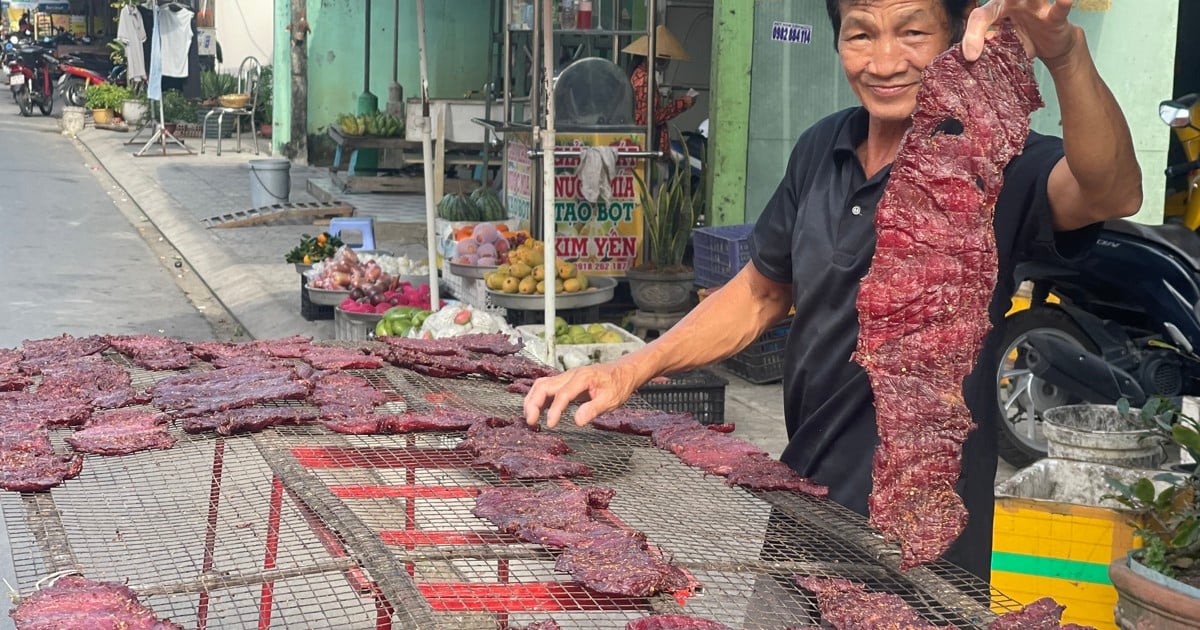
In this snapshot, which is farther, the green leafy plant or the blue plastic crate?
Answer: the green leafy plant

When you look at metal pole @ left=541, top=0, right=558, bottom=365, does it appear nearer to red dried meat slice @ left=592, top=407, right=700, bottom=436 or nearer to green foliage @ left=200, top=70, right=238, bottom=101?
red dried meat slice @ left=592, top=407, right=700, bottom=436

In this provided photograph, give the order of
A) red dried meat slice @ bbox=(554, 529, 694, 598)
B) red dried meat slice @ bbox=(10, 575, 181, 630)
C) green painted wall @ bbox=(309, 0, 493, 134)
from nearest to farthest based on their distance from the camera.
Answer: red dried meat slice @ bbox=(10, 575, 181, 630) < red dried meat slice @ bbox=(554, 529, 694, 598) < green painted wall @ bbox=(309, 0, 493, 134)

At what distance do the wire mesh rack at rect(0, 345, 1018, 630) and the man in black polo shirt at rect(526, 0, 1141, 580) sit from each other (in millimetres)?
219

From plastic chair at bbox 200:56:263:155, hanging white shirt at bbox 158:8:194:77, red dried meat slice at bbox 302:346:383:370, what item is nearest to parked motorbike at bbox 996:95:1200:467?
red dried meat slice at bbox 302:346:383:370

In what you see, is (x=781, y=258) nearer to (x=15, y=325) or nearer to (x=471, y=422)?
(x=471, y=422)

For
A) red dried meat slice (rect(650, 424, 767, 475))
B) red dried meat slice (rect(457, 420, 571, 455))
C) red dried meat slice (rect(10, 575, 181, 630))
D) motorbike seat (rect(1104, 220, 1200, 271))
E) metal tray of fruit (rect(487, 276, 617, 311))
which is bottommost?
metal tray of fruit (rect(487, 276, 617, 311))

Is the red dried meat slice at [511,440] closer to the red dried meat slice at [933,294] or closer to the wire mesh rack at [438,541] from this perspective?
the wire mesh rack at [438,541]

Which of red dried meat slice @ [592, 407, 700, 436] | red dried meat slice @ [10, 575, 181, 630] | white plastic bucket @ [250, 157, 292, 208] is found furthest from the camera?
white plastic bucket @ [250, 157, 292, 208]

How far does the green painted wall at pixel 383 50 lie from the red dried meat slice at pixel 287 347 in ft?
50.6

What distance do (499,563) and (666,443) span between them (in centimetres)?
77

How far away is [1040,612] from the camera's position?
2.20m

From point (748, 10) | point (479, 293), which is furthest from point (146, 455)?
point (748, 10)

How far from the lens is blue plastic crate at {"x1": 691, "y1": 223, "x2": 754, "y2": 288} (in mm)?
8078

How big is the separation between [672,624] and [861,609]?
325 mm
